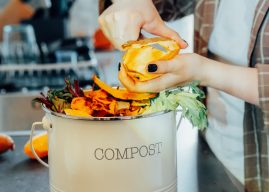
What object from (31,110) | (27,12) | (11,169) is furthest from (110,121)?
(27,12)

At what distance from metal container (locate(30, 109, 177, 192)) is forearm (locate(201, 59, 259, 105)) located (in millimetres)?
142

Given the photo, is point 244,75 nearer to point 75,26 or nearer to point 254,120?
point 254,120

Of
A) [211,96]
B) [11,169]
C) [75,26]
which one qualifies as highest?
[75,26]

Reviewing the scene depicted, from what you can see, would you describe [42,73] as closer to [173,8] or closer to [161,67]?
[173,8]

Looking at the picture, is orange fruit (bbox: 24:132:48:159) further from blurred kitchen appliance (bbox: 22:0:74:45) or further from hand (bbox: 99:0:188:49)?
blurred kitchen appliance (bbox: 22:0:74:45)

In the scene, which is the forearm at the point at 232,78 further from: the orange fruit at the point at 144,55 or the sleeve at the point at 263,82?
the orange fruit at the point at 144,55

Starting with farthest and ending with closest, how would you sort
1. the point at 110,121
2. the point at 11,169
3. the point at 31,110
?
the point at 31,110
the point at 11,169
the point at 110,121

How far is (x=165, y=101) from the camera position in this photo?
2.06 ft

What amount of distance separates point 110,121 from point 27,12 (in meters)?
2.33

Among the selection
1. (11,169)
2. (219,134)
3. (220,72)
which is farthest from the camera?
(219,134)

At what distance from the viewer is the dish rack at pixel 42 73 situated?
205 cm

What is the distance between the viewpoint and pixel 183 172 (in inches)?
33.9

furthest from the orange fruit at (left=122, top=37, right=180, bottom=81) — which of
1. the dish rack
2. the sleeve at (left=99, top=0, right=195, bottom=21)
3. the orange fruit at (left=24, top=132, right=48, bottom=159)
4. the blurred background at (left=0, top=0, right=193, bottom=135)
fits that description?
the dish rack

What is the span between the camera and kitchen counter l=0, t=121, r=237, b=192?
0.80 meters
